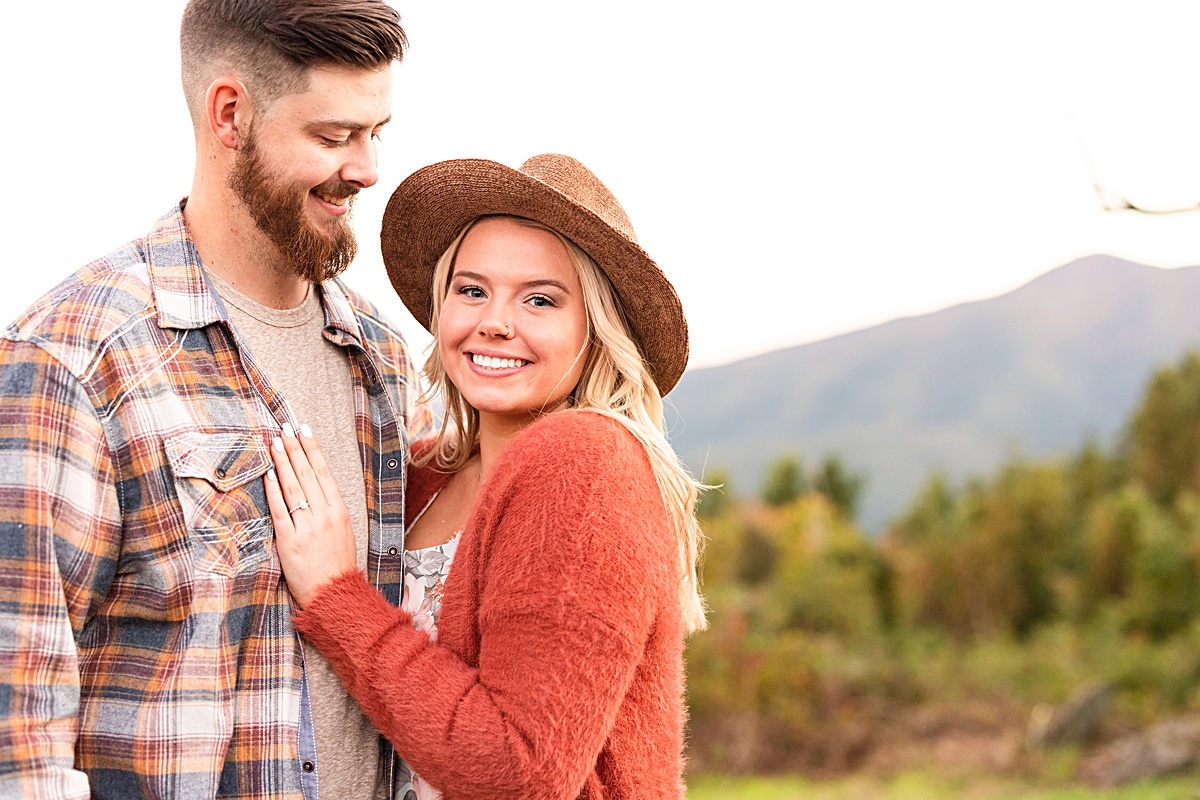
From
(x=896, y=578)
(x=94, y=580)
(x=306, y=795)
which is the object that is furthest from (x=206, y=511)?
(x=896, y=578)

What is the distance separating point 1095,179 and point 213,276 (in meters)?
2.87

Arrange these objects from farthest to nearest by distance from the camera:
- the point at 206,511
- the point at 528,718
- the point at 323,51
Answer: the point at 323,51
the point at 206,511
the point at 528,718

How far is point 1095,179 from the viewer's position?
3668 millimetres

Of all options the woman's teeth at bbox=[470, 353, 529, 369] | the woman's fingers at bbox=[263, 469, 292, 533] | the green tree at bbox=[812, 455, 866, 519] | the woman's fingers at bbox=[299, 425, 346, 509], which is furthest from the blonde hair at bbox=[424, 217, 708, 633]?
the green tree at bbox=[812, 455, 866, 519]

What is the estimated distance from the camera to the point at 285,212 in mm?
2203

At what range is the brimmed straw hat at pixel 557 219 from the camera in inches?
85.6

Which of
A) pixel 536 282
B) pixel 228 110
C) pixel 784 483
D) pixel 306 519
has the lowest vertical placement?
pixel 784 483

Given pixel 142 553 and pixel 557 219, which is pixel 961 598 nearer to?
pixel 557 219

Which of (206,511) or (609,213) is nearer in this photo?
(206,511)

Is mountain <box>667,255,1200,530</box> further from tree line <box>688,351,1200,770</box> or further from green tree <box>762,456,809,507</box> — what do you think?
tree line <box>688,351,1200,770</box>

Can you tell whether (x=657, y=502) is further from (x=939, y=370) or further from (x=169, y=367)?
(x=939, y=370)

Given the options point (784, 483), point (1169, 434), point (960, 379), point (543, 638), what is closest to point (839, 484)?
point (784, 483)

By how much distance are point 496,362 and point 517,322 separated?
0.32ft

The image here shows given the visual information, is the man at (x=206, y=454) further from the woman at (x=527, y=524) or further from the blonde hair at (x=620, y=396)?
the blonde hair at (x=620, y=396)
